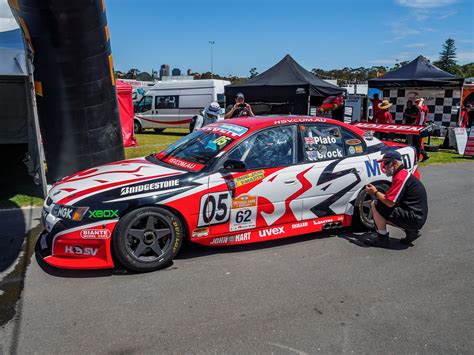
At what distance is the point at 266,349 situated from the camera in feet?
9.24

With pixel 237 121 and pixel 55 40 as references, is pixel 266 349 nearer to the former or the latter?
pixel 237 121

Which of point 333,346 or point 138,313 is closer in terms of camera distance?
point 333,346

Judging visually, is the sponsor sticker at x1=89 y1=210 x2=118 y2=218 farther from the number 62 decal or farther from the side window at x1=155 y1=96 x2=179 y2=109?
the side window at x1=155 y1=96 x2=179 y2=109

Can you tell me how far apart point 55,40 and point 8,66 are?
1.33m

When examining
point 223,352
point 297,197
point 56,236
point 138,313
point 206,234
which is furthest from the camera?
point 297,197

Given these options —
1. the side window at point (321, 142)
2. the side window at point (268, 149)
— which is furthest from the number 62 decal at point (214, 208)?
the side window at point (321, 142)

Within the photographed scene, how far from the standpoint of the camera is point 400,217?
4730mm

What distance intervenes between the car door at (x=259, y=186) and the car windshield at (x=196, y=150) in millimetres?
191

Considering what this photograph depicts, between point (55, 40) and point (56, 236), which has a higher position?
point (55, 40)

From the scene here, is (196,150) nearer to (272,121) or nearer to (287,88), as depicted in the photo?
(272,121)

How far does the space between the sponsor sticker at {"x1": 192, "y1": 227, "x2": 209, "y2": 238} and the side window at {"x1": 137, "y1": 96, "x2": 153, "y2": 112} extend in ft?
51.8

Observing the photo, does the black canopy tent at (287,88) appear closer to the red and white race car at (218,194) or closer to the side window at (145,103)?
the side window at (145,103)

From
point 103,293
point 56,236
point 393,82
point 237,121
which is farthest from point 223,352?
point 393,82

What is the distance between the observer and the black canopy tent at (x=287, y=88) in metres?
14.8
